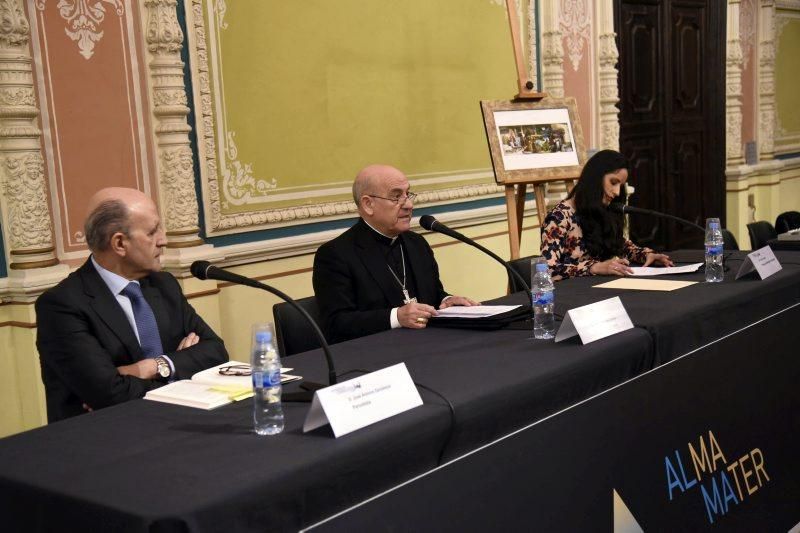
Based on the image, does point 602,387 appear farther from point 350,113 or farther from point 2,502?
point 350,113

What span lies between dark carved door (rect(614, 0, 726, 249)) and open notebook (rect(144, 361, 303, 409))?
18.0 feet

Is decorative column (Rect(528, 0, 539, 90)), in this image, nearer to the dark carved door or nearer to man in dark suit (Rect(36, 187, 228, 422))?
the dark carved door

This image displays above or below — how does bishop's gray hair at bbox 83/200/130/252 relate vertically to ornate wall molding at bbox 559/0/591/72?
below

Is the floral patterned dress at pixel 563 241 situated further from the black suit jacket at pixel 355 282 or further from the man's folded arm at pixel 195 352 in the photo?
the man's folded arm at pixel 195 352

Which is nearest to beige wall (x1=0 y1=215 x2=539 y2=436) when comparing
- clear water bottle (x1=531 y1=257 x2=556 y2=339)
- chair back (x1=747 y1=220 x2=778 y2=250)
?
chair back (x1=747 y1=220 x2=778 y2=250)

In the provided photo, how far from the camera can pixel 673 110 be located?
24.9 ft

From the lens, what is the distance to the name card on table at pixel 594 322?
2332 millimetres

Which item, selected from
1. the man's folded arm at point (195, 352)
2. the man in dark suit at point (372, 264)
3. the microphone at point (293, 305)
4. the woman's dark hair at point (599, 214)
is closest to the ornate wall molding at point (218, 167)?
the man in dark suit at point (372, 264)

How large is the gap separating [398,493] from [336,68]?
11.2ft

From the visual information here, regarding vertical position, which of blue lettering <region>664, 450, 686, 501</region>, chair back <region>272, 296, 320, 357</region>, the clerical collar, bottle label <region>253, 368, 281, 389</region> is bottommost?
blue lettering <region>664, 450, 686, 501</region>

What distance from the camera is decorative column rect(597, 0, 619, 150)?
21.1ft

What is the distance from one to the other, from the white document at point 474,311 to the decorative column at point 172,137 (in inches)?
63.6

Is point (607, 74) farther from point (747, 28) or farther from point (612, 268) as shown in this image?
point (612, 268)

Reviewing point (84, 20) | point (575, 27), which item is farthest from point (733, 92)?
point (84, 20)
